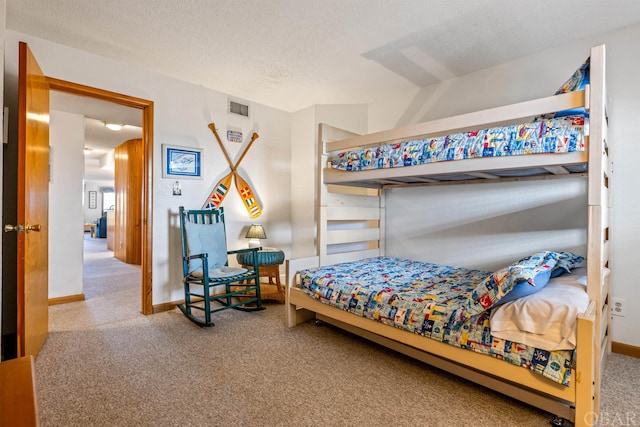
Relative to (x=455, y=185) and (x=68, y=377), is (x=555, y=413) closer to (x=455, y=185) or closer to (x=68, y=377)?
(x=455, y=185)

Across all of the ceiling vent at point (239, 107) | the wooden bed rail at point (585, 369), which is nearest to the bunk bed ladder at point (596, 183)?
the wooden bed rail at point (585, 369)

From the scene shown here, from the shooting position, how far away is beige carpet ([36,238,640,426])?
157cm

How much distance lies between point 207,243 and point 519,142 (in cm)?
270

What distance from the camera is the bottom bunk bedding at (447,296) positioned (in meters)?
1.47

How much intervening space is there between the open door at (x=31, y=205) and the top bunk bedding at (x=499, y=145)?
2.09 meters

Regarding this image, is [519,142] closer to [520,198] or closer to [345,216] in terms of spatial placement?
[520,198]

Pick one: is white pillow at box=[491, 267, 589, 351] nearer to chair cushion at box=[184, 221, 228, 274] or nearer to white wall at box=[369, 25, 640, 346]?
white wall at box=[369, 25, 640, 346]

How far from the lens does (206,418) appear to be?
1551 millimetres

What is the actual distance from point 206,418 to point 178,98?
2877 millimetres

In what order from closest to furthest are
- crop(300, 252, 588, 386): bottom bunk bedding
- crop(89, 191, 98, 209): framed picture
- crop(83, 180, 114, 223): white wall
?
crop(300, 252, 588, 386): bottom bunk bedding
crop(83, 180, 114, 223): white wall
crop(89, 191, 98, 209): framed picture

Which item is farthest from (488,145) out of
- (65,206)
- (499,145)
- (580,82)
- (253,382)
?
(65,206)

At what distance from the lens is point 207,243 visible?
10.4 ft

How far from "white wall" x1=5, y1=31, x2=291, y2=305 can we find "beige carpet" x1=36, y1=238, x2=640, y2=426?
0.85 metres

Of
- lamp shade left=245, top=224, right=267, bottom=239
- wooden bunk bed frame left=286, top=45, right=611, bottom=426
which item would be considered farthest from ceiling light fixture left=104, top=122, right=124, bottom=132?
wooden bunk bed frame left=286, top=45, right=611, bottom=426
